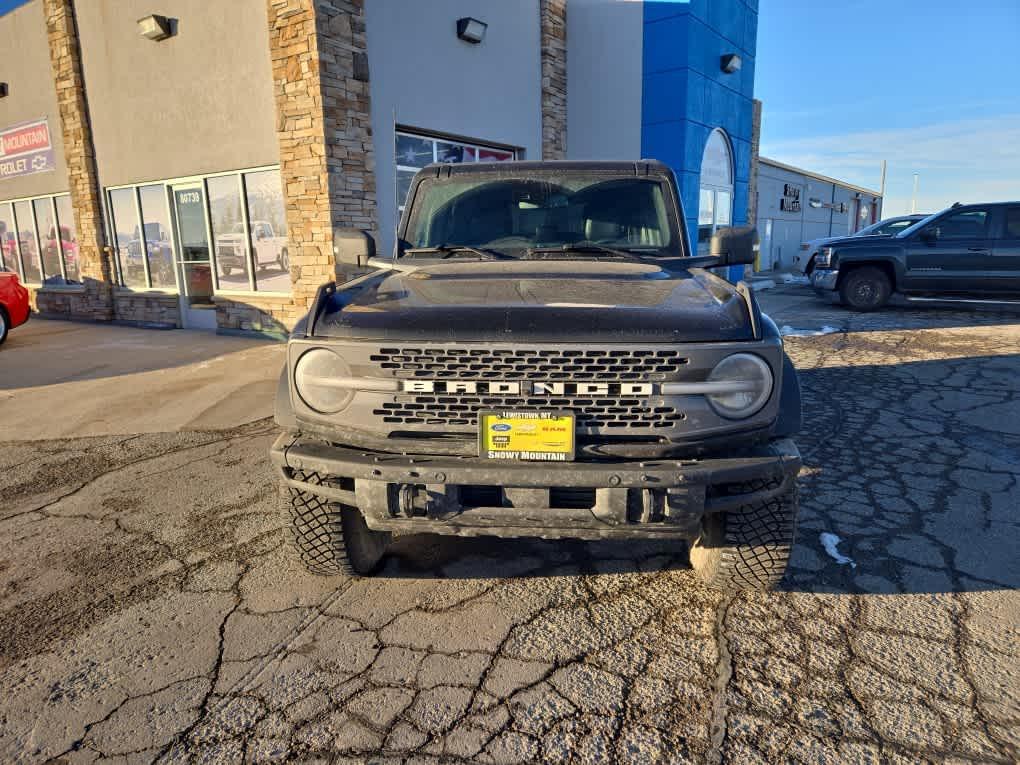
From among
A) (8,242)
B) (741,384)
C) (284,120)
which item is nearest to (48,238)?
(8,242)

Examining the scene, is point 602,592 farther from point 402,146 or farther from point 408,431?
point 402,146

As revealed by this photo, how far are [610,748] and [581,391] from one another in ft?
3.55

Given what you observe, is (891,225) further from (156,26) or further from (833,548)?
(156,26)

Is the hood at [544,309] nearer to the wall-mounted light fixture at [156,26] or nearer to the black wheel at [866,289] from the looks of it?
the wall-mounted light fixture at [156,26]

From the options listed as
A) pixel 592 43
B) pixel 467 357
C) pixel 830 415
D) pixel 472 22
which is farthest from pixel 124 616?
pixel 592 43

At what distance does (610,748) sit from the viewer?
5.93 feet

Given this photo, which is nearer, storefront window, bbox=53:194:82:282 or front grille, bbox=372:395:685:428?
front grille, bbox=372:395:685:428

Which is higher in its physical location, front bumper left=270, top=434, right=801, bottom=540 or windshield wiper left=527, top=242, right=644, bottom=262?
windshield wiper left=527, top=242, right=644, bottom=262

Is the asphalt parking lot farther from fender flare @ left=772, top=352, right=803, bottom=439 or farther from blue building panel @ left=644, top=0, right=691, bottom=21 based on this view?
blue building panel @ left=644, top=0, right=691, bottom=21

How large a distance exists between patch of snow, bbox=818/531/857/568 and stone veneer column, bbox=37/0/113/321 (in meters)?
13.0

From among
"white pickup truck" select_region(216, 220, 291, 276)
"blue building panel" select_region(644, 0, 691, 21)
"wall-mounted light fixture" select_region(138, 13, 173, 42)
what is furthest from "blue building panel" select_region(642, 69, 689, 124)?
"wall-mounted light fixture" select_region(138, 13, 173, 42)

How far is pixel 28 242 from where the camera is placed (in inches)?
541

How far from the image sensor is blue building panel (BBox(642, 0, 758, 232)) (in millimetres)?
12133

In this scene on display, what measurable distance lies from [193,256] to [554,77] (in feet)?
25.1
